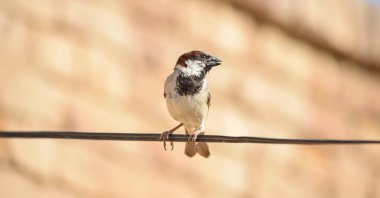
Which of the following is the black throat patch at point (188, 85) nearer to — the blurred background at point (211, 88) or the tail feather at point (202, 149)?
the tail feather at point (202, 149)

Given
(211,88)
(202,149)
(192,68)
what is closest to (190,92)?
(192,68)

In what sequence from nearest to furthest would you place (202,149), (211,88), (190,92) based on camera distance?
1. (190,92)
2. (202,149)
3. (211,88)

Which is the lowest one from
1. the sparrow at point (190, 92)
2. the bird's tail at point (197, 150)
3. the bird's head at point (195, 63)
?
the bird's tail at point (197, 150)

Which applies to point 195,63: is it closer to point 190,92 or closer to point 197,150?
point 190,92

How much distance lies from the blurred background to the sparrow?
339 cm

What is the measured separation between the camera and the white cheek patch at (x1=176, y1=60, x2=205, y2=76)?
22.8 ft

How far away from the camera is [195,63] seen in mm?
7066

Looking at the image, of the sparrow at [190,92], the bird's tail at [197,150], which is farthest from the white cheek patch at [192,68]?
the bird's tail at [197,150]

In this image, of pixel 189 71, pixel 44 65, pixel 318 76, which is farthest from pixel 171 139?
pixel 318 76

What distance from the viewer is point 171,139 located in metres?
6.23

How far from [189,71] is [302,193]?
611 cm

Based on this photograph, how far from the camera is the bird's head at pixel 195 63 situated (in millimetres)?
6988

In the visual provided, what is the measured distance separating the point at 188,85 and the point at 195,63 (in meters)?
0.20

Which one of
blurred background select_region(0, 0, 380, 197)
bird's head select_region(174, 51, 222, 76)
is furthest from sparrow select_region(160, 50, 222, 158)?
blurred background select_region(0, 0, 380, 197)
